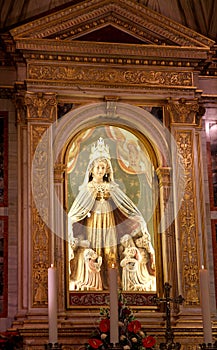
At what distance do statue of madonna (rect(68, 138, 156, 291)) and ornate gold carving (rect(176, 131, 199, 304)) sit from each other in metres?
0.53

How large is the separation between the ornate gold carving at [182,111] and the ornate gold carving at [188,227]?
0.20 meters

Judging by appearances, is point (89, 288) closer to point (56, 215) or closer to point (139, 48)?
point (56, 215)

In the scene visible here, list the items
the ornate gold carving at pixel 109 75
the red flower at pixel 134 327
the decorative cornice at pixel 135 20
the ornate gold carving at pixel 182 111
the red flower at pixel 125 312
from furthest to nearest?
the decorative cornice at pixel 135 20, the ornate gold carving at pixel 182 111, the ornate gold carving at pixel 109 75, the red flower at pixel 125 312, the red flower at pixel 134 327

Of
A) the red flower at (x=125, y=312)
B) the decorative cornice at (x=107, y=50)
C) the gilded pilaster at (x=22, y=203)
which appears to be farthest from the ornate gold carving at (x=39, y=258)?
the decorative cornice at (x=107, y=50)

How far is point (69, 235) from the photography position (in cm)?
1170

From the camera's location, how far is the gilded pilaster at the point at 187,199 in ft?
37.7

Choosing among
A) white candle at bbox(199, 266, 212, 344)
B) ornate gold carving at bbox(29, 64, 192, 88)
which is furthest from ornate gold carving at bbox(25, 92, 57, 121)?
white candle at bbox(199, 266, 212, 344)

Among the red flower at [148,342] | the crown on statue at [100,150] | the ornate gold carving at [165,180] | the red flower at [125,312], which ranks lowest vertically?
the red flower at [148,342]

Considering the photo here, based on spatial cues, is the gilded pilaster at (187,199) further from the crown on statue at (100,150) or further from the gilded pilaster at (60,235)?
the gilded pilaster at (60,235)

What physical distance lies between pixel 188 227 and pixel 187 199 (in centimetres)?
42

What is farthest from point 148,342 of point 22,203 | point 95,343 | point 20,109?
point 20,109

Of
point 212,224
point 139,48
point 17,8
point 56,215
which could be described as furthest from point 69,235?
point 17,8

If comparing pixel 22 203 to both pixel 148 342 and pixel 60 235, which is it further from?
pixel 148 342

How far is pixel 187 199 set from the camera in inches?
467
